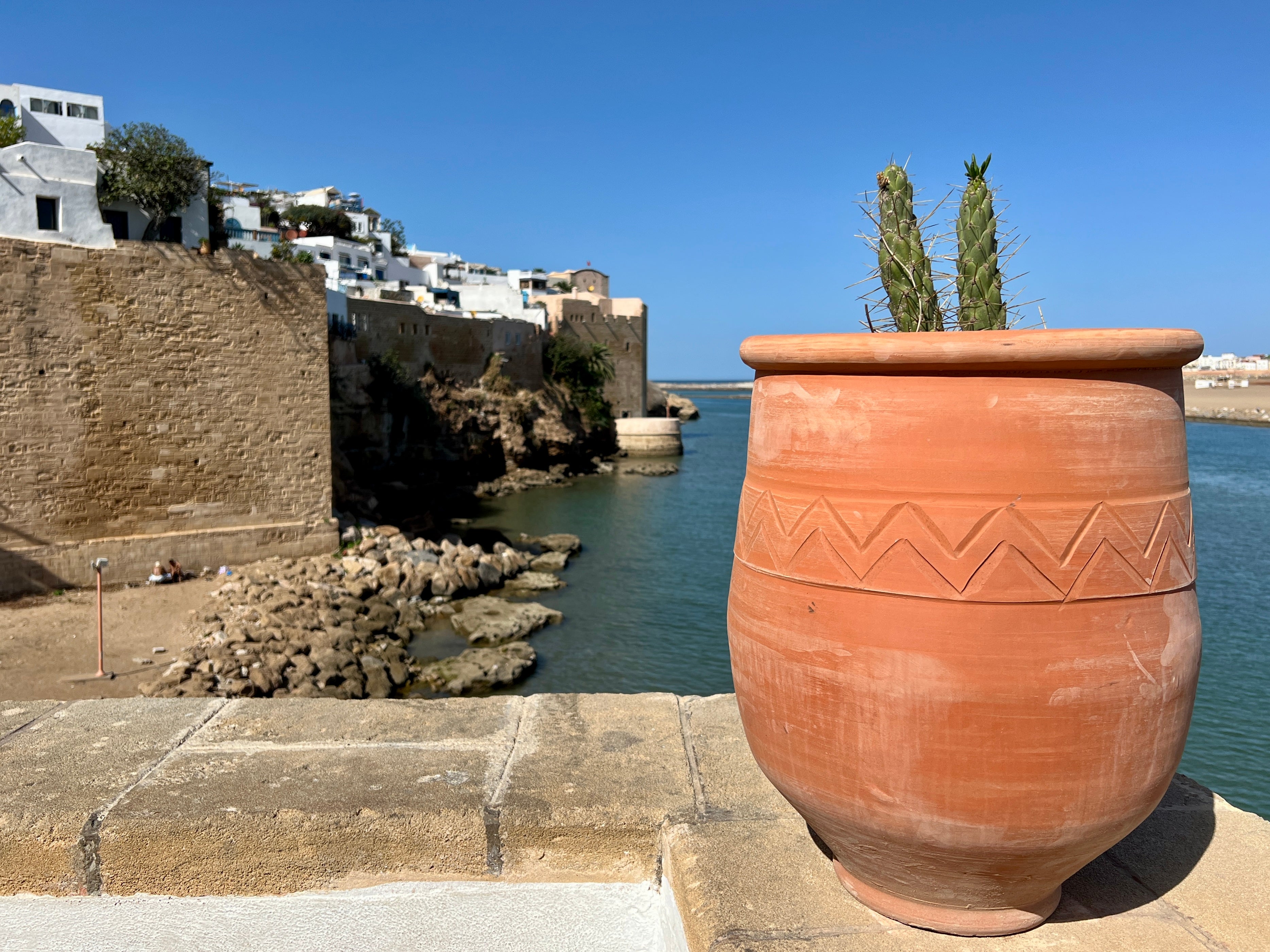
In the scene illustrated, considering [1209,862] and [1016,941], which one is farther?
[1209,862]

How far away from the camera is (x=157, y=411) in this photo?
11.8 m

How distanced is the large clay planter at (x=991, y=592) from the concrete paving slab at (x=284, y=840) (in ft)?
2.59

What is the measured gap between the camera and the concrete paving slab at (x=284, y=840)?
1763mm

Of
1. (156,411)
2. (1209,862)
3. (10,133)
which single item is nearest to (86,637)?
(156,411)

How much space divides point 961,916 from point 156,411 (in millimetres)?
12339

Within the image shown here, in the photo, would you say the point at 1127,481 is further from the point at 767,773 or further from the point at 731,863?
the point at 731,863

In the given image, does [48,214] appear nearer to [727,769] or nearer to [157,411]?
[157,411]

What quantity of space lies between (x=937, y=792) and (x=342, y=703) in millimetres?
1642

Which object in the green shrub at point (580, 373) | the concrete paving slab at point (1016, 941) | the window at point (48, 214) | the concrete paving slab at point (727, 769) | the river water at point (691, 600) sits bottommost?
the river water at point (691, 600)

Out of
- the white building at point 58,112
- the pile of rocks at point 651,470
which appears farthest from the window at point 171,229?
the pile of rocks at point 651,470

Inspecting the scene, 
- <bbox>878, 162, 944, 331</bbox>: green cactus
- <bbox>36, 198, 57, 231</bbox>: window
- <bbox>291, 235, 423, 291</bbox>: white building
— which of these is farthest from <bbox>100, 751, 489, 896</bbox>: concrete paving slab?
<bbox>291, 235, 423, 291</bbox>: white building

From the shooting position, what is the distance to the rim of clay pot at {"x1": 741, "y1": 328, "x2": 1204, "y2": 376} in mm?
1296

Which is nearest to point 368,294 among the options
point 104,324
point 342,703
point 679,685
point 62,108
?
point 62,108

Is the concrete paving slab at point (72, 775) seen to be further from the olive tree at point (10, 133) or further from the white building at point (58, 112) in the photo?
the white building at point (58, 112)
